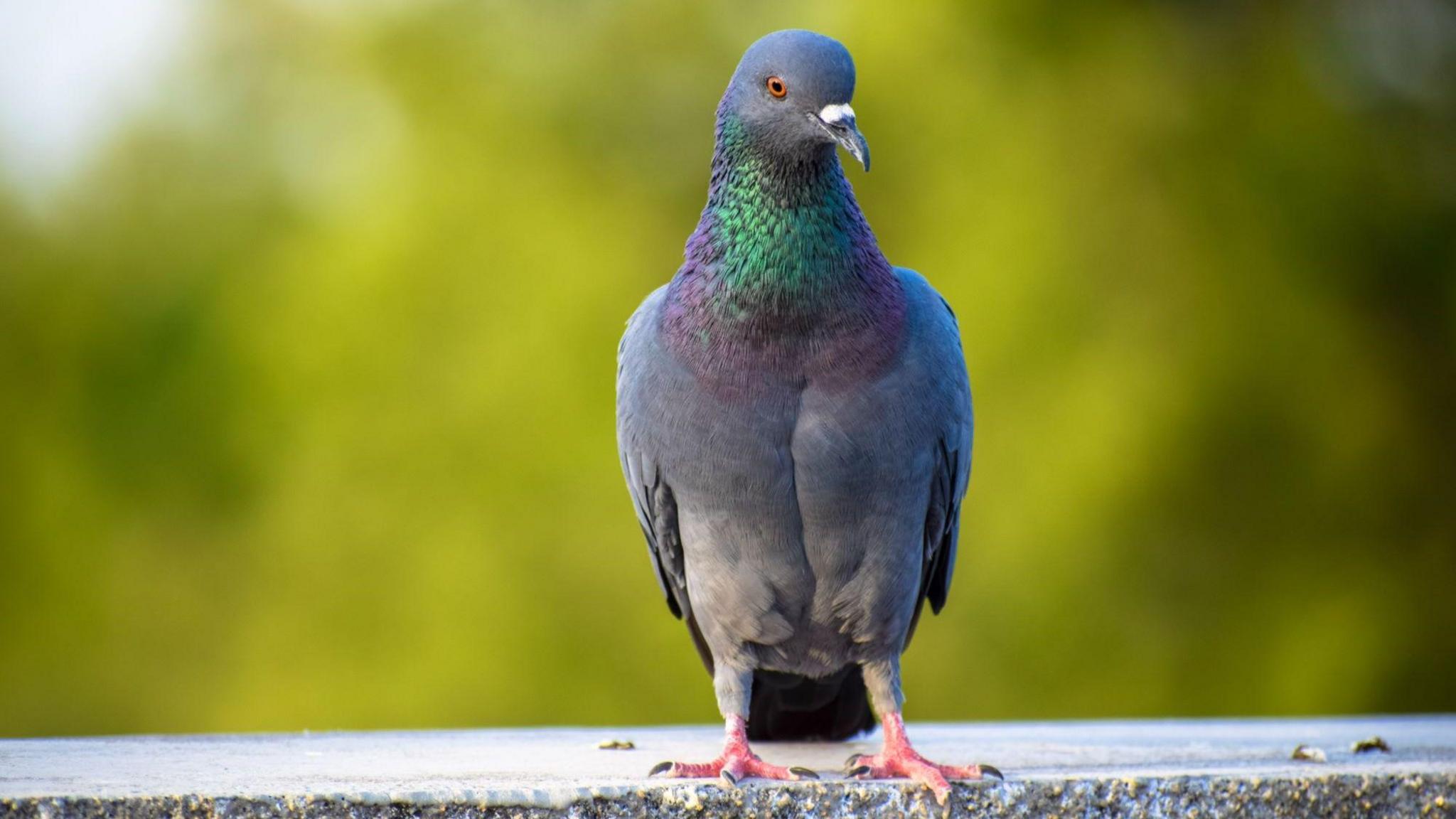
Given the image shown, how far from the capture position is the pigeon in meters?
4.29

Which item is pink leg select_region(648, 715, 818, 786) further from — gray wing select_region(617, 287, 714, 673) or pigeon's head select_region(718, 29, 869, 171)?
pigeon's head select_region(718, 29, 869, 171)

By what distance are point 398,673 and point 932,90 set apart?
22.1 feet

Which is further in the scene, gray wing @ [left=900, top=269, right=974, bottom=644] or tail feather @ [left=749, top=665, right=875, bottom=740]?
tail feather @ [left=749, top=665, right=875, bottom=740]

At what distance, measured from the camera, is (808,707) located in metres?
5.20

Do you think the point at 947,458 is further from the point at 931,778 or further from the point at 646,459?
the point at 931,778

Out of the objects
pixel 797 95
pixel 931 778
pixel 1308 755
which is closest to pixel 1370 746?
pixel 1308 755

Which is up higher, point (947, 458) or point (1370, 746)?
point (947, 458)

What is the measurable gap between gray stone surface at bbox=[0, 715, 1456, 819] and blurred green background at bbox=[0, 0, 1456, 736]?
7429 mm

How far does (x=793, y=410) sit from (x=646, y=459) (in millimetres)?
532

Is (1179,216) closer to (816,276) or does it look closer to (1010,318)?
(1010,318)

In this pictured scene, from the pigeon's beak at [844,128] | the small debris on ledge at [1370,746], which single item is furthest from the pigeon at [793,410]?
the small debris on ledge at [1370,746]

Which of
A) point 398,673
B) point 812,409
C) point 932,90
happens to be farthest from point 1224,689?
point 812,409

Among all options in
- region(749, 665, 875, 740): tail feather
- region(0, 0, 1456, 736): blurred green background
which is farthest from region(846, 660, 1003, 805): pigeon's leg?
region(0, 0, 1456, 736): blurred green background

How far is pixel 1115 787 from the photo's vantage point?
3.91 meters
